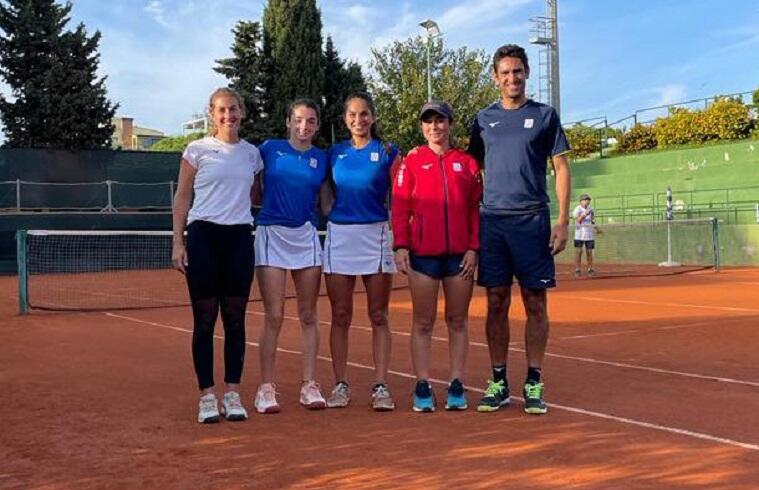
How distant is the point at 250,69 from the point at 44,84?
9.63 meters

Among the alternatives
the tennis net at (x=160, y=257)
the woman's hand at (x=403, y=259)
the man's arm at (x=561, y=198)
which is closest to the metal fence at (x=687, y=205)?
the tennis net at (x=160, y=257)

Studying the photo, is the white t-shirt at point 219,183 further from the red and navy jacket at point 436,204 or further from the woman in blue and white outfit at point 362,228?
the red and navy jacket at point 436,204

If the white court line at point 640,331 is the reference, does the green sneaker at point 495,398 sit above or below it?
above

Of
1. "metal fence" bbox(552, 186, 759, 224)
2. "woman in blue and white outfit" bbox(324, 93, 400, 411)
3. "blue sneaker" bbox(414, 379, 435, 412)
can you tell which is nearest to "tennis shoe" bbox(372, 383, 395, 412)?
"woman in blue and white outfit" bbox(324, 93, 400, 411)

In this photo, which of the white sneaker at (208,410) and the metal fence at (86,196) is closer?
the white sneaker at (208,410)

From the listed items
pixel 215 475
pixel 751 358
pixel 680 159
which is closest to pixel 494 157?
pixel 215 475

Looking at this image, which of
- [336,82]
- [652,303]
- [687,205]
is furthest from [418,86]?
[652,303]

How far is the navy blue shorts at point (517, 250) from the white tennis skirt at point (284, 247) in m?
1.11

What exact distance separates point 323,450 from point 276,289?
1.34 m

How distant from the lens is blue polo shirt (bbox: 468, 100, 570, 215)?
5.31 metres

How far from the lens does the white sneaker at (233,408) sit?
5207 mm

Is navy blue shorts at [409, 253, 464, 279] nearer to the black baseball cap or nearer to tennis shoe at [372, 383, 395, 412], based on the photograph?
tennis shoe at [372, 383, 395, 412]

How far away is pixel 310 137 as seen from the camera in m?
5.62

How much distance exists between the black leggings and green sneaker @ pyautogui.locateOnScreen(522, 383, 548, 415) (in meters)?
1.78
